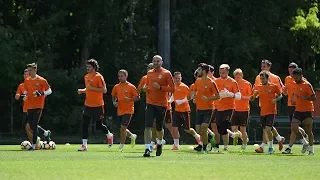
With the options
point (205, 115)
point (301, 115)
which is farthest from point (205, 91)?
point (301, 115)

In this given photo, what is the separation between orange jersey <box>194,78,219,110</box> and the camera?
25.5m

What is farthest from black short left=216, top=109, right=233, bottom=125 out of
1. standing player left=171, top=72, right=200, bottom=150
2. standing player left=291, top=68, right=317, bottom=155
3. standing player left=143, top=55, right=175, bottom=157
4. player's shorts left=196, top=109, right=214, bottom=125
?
standing player left=143, top=55, right=175, bottom=157

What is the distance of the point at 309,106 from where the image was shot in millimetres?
25844

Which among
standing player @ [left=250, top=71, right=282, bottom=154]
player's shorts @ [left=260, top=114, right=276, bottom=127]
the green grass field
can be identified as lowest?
the green grass field

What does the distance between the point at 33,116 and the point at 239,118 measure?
5909 mm

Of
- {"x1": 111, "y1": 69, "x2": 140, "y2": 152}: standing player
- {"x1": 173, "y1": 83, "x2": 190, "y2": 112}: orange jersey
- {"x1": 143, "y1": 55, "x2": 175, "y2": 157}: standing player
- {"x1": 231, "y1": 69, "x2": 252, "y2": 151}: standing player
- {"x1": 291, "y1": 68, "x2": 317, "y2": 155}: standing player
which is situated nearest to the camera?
{"x1": 143, "y1": 55, "x2": 175, "y2": 157}: standing player

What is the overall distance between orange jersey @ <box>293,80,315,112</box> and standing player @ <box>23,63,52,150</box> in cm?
680

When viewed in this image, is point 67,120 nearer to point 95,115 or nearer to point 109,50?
point 109,50

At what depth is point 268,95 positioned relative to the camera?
→ 86.9 feet

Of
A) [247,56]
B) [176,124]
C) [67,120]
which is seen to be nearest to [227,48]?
[247,56]

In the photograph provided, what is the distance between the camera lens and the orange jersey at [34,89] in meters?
27.3

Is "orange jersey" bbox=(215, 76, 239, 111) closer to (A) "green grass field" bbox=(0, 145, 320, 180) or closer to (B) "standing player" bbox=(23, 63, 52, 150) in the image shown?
(A) "green grass field" bbox=(0, 145, 320, 180)

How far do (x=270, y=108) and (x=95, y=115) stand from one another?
15.9 feet

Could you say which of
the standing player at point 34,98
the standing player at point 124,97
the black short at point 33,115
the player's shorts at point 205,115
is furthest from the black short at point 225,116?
the black short at point 33,115
